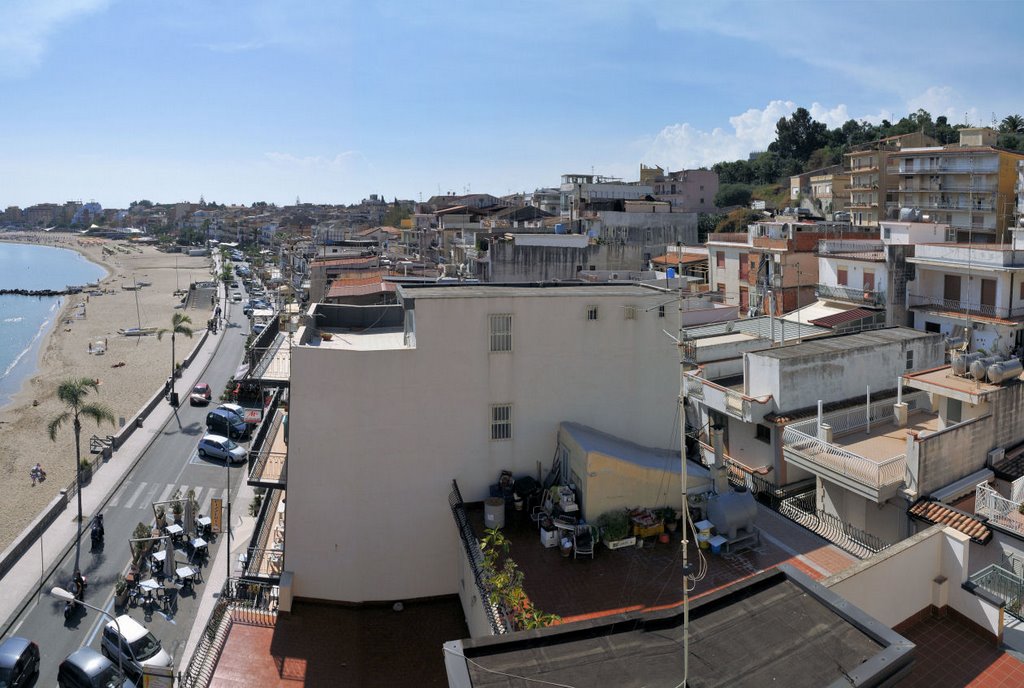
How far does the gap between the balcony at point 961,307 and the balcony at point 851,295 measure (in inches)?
53.4

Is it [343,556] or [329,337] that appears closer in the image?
[343,556]

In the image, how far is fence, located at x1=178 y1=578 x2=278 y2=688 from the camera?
43.1 ft

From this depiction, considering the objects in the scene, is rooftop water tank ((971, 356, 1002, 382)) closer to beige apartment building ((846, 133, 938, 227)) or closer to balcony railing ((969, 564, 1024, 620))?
balcony railing ((969, 564, 1024, 620))

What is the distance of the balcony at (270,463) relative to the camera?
49.1 ft

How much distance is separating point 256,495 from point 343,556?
1452cm

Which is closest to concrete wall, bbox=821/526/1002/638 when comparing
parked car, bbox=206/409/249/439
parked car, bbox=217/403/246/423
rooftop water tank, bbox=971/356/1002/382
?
rooftop water tank, bbox=971/356/1002/382

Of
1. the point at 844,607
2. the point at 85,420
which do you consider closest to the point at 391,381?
the point at 844,607

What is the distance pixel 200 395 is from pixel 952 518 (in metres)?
41.2

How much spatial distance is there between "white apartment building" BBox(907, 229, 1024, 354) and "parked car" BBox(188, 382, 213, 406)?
38.9 m

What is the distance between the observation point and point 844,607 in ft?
25.5

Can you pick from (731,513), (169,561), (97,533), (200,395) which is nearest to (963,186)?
(731,513)

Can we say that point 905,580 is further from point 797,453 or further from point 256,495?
point 256,495

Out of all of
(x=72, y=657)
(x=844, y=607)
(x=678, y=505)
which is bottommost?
(x=72, y=657)

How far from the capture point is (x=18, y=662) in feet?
57.3
